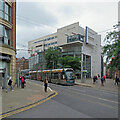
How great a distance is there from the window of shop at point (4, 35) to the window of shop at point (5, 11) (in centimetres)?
130

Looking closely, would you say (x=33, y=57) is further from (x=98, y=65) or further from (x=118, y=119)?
(x=118, y=119)

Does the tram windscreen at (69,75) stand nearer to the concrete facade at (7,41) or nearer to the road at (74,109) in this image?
the concrete facade at (7,41)

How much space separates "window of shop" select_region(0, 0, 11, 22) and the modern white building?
91.9ft

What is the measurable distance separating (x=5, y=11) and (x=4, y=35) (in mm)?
3068

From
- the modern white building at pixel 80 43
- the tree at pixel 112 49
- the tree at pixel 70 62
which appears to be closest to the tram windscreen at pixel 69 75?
the tree at pixel 112 49

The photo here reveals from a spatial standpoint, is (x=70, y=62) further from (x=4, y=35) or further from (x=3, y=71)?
(x=3, y=71)

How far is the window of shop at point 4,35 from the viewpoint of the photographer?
16.1 m

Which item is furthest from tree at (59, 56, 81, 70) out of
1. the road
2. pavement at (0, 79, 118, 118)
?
the road

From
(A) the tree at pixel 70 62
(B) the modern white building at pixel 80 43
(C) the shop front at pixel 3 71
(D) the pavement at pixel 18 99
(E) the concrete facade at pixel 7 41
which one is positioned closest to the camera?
(D) the pavement at pixel 18 99

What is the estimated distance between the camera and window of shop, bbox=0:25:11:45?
16150 mm

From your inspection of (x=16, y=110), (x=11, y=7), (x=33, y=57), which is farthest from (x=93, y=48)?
(x=16, y=110)

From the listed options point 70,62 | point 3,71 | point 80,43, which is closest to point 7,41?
point 3,71

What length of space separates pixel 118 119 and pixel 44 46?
64.7m

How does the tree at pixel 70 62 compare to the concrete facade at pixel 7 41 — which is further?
the tree at pixel 70 62
